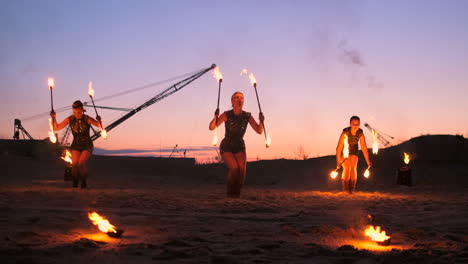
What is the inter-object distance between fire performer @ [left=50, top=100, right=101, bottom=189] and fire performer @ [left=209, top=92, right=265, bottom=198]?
3.50 m

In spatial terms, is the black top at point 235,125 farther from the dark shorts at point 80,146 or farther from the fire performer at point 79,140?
the dark shorts at point 80,146

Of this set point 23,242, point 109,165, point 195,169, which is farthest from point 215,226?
point 109,165

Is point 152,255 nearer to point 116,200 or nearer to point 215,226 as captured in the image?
point 215,226

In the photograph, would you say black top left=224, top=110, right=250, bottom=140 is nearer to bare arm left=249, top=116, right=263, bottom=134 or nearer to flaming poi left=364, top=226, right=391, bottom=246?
bare arm left=249, top=116, right=263, bottom=134

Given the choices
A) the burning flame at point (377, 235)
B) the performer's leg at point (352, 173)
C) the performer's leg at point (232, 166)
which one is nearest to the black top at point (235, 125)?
the performer's leg at point (232, 166)

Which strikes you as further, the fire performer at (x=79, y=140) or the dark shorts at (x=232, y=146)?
the fire performer at (x=79, y=140)

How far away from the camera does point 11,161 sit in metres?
19.7

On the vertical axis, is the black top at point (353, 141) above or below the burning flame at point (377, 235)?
above

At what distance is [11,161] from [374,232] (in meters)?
18.2

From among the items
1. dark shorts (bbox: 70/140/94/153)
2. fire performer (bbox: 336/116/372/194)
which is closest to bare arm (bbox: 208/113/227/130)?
fire performer (bbox: 336/116/372/194)

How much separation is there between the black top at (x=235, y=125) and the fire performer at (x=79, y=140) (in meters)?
3.51

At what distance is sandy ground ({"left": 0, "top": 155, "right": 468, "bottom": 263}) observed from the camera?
4078 mm

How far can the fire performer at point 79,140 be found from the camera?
37.2 feet

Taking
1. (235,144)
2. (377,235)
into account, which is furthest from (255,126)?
(377,235)
